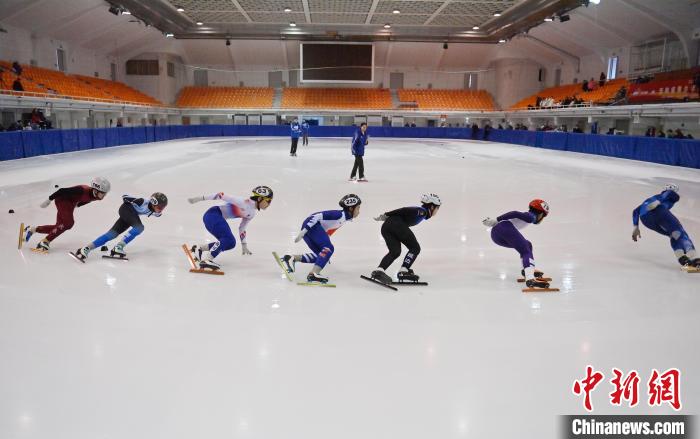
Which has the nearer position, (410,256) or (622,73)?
→ (410,256)

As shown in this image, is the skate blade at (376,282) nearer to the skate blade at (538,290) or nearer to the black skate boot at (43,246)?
the skate blade at (538,290)

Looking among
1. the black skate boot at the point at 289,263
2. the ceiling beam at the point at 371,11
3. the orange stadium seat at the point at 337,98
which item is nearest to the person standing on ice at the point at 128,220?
the black skate boot at the point at 289,263

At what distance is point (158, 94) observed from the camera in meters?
43.1

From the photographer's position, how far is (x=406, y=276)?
5.27m

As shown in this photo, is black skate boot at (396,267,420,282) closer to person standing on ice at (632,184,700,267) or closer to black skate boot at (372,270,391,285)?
black skate boot at (372,270,391,285)

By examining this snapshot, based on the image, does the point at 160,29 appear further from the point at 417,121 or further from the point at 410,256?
the point at 410,256

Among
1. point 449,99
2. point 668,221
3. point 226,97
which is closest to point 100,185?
point 668,221

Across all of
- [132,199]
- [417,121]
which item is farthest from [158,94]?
[132,199]

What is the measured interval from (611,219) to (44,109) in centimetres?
2529

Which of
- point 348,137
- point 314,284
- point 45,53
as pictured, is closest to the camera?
point 314,284

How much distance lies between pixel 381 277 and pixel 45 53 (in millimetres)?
33889

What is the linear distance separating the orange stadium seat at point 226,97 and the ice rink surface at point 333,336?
3846cm

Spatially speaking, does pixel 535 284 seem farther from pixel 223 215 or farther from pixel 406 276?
pixel 223 215

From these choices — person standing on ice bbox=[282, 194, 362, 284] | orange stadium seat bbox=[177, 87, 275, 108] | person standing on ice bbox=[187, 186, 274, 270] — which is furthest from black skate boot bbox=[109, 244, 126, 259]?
orange stadium seat bbox=[177, 87, 275, 108]
